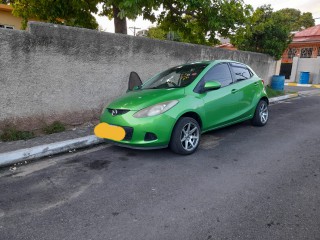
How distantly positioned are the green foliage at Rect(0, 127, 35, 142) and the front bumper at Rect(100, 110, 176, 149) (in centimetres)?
220

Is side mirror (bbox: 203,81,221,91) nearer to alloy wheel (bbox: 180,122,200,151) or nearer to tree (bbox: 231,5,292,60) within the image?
alloy wheel (bbox: 180,122,200,151)

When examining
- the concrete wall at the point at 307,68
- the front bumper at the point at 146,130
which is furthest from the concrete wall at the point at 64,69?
the concrete wall at the point at 307,68

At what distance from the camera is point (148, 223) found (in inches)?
95.6

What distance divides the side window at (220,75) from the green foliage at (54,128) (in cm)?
316

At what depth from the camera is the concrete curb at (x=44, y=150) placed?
3915 millimetres

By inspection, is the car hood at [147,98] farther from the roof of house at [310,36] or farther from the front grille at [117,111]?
the roof of house at [310,36]

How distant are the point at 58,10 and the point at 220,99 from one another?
6.22 metres

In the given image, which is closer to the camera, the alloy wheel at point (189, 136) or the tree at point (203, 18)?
the alloy wheel at point (189, 136)

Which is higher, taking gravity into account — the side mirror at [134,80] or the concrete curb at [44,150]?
the side mirror at [134,80]

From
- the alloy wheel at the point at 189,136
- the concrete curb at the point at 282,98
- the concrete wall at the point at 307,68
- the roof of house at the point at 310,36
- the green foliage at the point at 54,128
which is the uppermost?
Result: the roof of house at the point at 310,36

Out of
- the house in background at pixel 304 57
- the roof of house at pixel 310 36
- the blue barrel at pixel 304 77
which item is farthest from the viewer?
the roof of house at pixel 310 36

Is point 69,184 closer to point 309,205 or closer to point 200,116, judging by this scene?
point 200,116

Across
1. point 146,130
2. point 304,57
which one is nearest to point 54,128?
point 146,130

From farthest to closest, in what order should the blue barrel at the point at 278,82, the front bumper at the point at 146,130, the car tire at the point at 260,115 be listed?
1. the blue barrel at the point at 278,82
2. the car tire at the point at 260,115
3. the front bumper at the point at 146,130
